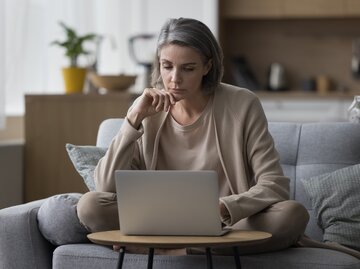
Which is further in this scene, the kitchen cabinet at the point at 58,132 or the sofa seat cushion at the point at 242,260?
the kitchen cabinet at the point at 58,132

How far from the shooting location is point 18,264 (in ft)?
10.0

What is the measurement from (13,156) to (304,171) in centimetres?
202

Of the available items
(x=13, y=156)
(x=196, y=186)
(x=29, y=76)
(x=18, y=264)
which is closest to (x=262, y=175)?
(x=196, y=186)

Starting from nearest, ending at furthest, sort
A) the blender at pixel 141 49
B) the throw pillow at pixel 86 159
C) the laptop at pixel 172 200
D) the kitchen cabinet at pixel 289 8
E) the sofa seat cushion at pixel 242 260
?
the laptop at pixel 172 200
the sofa seat cushion at pixel 242 260
the throw pillow at pixel 86 159
the blender at pixel 141 49
the kitchen cabinet at pixel 289 8

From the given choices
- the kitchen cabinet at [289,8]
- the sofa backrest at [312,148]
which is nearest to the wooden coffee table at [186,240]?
the sofa backrest at [312,148]

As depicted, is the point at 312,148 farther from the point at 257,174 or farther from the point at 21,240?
the point at 21,240

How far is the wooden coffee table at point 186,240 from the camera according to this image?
2.36m

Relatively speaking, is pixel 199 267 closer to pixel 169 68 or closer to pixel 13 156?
pixel 169 68

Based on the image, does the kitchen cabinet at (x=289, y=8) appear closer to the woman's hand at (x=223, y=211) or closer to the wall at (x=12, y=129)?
the wall at (x=12, y=129)

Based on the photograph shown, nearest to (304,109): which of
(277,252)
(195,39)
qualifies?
(195,39)

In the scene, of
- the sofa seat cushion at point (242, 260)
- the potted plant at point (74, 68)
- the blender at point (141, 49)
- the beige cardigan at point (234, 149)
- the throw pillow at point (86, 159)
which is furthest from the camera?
the blender at point (141, 49)

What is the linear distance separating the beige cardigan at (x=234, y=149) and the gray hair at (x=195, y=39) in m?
0.10

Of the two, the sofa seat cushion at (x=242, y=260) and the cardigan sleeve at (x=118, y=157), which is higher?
the cardigan sleeve at (x=118, y=157)

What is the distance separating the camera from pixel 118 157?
289 cm
